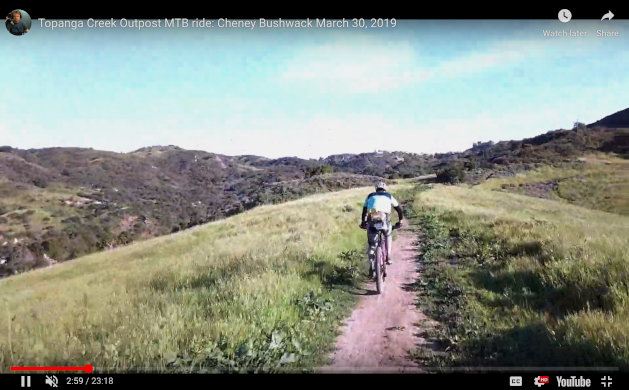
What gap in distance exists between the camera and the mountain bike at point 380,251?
7762 mm

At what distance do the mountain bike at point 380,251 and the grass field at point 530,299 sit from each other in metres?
0.92

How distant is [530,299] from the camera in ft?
20.6

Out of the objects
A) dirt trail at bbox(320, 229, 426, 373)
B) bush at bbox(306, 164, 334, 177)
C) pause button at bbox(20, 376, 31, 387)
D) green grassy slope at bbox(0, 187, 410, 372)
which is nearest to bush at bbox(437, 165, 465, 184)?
bush at bbox(306, 164, 334, 177)

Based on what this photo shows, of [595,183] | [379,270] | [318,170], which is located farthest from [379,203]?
[318,170]

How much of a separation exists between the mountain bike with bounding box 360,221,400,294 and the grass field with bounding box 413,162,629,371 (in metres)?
0.92

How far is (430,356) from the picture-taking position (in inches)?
184

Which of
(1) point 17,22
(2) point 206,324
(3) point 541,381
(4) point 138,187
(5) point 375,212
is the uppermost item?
(4) point 138,187

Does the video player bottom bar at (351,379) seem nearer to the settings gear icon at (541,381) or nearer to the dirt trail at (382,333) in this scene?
the settings gear icon at (541,381)

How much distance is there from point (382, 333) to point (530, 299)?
2789 millimetres

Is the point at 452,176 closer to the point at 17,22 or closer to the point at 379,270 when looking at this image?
the point at 379,270

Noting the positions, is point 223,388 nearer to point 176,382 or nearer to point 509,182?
point 176,382

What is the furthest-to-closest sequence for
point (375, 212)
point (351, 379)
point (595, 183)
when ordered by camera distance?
1. point (595, 183)
2. point (375, 212)
3. point (351, 379)
